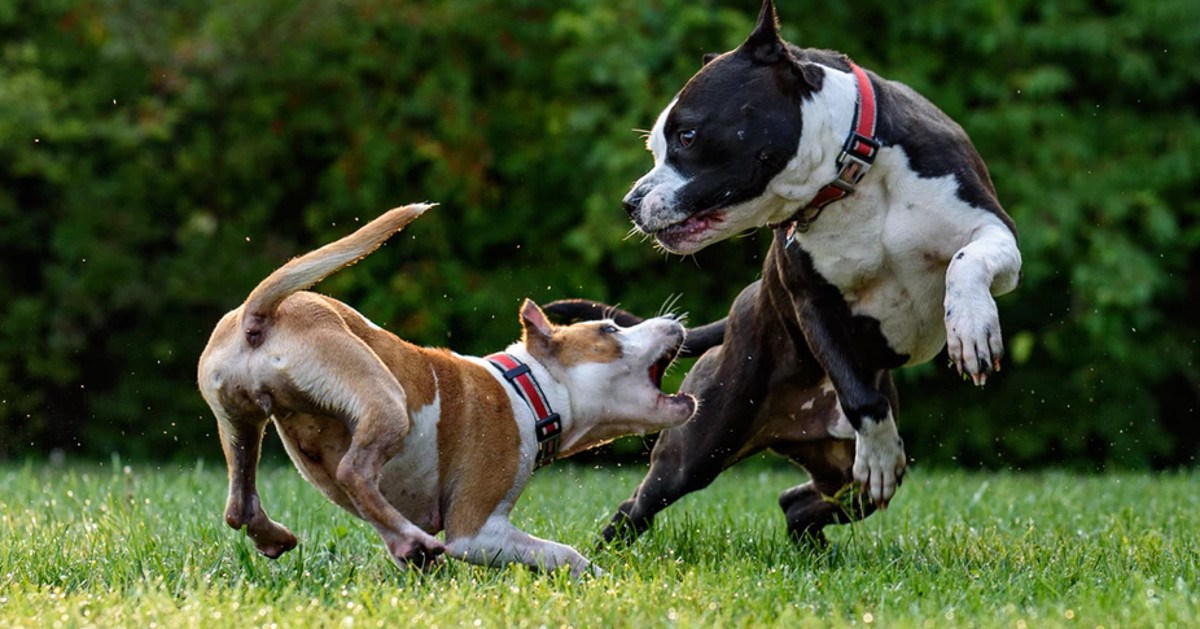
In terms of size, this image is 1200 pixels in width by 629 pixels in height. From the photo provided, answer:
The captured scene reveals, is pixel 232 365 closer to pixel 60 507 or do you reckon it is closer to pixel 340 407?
pixel 340 407

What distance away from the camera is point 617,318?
18.7ft

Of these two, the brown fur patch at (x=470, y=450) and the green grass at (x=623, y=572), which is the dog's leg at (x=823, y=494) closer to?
the green grass at (x=623, y=572)

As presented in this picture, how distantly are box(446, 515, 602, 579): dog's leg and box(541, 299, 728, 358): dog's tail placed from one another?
1.29 m

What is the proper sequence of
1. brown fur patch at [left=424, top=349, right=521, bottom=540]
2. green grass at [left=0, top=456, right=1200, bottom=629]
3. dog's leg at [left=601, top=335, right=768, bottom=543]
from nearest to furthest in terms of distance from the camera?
1. green grass at [left=0, top=456, right=1200, bottom=629]
2. brown fur patch at [left=424, top=349, right=521, bottom=540]
3. dog's leg at [left=601, top=335, right=768, bottom=543]

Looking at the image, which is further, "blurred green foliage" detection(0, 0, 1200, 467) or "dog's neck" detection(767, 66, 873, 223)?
"blurred green foliage" detection(0, 0, 1200, 467)

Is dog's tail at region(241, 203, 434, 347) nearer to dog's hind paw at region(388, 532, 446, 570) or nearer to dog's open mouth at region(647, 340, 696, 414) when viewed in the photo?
dog's hind paw at region(388, 532, 446, 570)

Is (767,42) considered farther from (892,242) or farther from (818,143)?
(892,242)

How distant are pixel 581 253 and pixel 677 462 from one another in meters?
6.56

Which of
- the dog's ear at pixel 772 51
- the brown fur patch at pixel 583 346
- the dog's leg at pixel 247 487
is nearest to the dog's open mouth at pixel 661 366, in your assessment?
the brown fur patch at pixel 583 346

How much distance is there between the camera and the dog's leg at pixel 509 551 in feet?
14.1

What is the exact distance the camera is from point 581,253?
38.7 ft

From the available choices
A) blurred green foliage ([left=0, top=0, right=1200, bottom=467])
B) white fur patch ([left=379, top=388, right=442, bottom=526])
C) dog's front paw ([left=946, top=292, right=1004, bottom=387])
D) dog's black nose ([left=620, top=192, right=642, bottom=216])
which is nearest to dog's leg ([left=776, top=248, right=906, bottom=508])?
dog's front paw ([left=946, top=292, right=1004, bottom=387])

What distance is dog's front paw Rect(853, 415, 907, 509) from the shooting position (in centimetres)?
468

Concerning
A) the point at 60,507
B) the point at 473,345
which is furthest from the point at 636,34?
the point at 60,507
